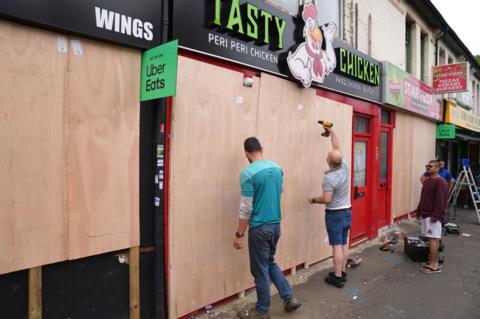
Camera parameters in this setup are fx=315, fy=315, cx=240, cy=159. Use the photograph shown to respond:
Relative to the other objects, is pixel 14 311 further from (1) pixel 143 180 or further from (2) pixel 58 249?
(1) pixel 143 180

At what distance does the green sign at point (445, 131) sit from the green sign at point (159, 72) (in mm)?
11316

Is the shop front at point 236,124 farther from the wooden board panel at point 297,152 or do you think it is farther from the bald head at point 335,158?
the bald head at point 335,158

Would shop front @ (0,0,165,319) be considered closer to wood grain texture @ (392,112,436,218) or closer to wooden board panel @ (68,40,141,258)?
wooden board panel @ (68,40,141,258)

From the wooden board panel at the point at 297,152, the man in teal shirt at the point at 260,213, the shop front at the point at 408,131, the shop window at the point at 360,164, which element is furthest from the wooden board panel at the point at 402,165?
the man in teal shirt at the point at 260,213

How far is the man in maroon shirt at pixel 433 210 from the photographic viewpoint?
5137 mm

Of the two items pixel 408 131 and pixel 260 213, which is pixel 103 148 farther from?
pixel 408 131

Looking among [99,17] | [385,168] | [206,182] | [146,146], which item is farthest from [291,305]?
[385,168]

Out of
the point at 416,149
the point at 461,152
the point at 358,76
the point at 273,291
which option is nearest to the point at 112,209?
the point at 273,291

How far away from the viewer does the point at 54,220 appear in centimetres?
261

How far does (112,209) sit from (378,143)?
6205 millimetres

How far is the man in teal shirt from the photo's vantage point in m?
3.32

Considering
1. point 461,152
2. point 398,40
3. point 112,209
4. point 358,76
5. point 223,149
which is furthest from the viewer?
point 461,152

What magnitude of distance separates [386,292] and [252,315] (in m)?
2.06

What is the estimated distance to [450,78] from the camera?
10539mm
